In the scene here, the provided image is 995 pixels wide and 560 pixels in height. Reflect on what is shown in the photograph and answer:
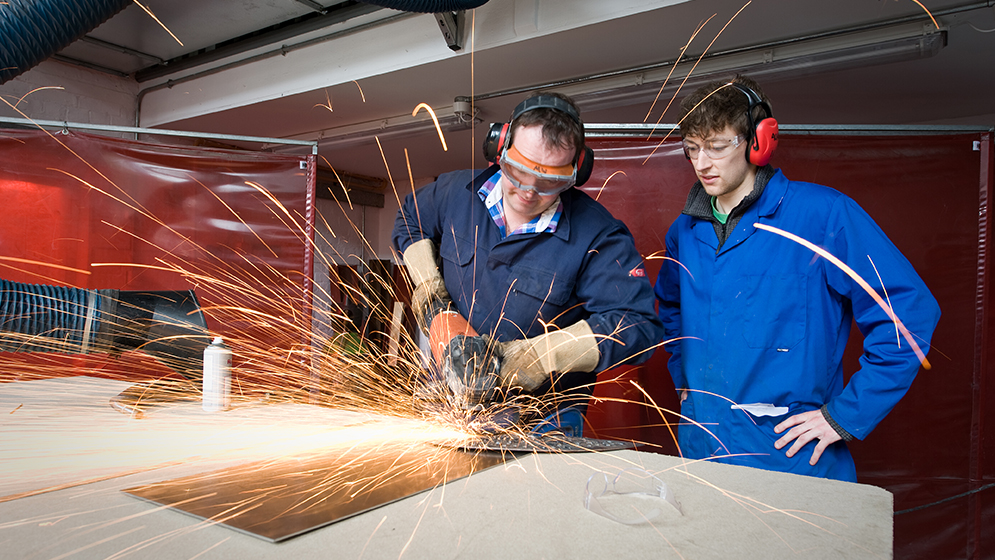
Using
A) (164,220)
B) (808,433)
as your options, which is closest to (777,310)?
(808,433)

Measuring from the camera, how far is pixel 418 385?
1.84 m

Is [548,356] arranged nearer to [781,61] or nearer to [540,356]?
[540,356]

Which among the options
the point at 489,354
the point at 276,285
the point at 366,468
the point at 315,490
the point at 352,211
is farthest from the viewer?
the point at 352,211

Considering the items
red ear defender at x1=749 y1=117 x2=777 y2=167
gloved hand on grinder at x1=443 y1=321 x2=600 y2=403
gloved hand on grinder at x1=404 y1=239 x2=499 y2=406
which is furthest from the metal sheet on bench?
red ear defender at x1=749 y1=117 x2=777 y2=167

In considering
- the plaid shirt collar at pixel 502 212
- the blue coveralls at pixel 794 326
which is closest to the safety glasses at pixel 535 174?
the plaid shirt collar at pixel 502 212

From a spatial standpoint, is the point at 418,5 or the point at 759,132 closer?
the point at 759,132

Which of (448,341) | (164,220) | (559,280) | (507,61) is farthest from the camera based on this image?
(507,61)

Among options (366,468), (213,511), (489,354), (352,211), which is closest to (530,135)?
(489,354)

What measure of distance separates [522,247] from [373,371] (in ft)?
2.14

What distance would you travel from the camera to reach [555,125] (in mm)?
1796

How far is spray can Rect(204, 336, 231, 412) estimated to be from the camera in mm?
1772

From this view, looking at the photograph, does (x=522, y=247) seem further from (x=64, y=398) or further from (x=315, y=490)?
(x=64, y=398)

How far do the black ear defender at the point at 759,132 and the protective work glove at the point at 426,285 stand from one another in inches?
44.0

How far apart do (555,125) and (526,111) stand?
11 centimetres
